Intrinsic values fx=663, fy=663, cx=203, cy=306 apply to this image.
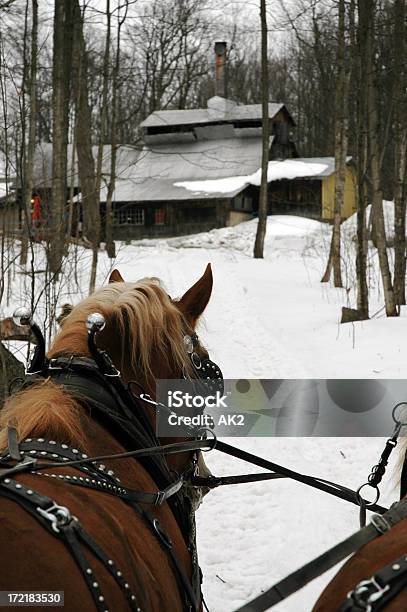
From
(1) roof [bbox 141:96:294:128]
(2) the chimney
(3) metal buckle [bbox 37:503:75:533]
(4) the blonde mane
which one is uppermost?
(2) the chimney

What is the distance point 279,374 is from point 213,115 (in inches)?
1336

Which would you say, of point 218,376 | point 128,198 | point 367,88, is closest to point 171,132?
point 128,198

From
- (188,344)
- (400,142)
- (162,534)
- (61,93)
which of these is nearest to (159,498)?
(162,534)

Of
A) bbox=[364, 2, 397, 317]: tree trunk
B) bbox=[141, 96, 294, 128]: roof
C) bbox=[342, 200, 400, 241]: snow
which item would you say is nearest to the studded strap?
bbox=[364, 2, 397, 317]: tree trunk

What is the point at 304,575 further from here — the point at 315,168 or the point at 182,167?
the point at 182,167

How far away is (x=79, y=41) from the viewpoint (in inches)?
549

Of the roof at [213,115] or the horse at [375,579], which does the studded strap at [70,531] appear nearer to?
the horse at [375,579]

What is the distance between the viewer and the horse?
4.38ft

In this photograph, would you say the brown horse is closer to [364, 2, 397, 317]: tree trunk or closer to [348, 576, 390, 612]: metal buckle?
[348, 576, 390, 612]: metal buckle

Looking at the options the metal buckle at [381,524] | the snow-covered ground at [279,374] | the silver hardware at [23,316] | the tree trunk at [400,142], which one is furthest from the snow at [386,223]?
the metal buckle at [381,524]

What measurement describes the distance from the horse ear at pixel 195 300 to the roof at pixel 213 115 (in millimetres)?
38127

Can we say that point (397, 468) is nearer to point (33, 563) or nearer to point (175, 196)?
point (33, 563)

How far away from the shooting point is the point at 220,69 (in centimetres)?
4278

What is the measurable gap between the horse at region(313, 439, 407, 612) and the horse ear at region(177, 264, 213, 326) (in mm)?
1350
